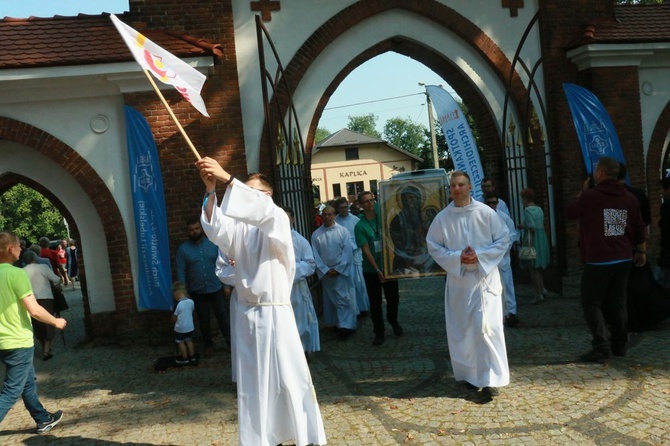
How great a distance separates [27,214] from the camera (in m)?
45.2

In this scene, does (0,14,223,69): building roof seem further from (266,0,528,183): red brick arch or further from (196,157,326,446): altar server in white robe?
(196,157,326,446): altar server in white robe

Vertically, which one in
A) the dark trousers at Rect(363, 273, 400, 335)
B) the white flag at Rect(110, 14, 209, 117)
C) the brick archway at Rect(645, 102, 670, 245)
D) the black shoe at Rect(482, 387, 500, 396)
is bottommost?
the black shoe at Rect(482, 387, 500, 396)

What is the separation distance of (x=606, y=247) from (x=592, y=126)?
5034 millimetres

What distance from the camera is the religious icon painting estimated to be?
856 cm

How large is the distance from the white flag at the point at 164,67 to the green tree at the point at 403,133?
356 feet

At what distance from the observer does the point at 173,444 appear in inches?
212

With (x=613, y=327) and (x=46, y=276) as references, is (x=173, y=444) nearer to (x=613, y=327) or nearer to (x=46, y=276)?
(x=613, y=327)

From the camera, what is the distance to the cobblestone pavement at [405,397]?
5152mm

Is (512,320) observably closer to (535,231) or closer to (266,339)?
(535,231)

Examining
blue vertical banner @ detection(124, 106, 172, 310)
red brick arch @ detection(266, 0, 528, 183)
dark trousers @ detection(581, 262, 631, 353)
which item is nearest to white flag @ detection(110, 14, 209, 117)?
dark trousers @ detection(581, 262, 631, 353)

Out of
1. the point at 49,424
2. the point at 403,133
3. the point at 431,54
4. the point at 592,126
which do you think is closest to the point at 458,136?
the point at 431,54

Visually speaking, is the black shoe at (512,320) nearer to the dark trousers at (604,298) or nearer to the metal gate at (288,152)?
the dark trousers at (604,298)

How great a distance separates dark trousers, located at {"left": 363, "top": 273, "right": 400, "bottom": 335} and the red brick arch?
11.3 feet

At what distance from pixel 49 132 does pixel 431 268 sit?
5810mm
